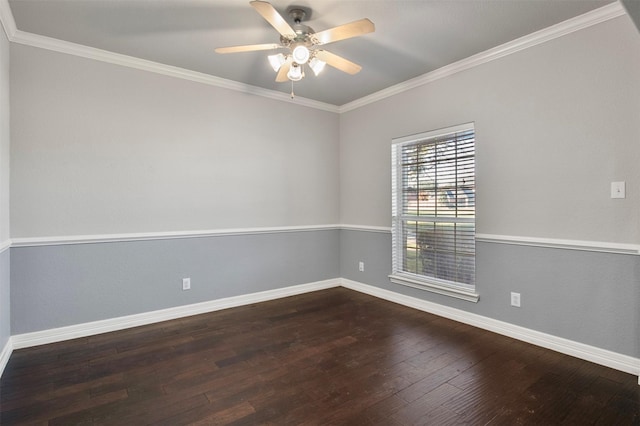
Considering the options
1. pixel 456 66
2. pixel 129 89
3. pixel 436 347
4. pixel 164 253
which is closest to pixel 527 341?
pixel 436 347

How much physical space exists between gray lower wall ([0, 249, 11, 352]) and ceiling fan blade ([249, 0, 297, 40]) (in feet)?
8.08

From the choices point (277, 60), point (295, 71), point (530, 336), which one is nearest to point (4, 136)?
point (277, 60)

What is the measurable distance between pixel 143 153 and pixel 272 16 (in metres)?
2.00

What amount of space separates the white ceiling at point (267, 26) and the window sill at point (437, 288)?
2.27 metres

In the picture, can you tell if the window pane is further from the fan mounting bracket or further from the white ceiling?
the fan mounting bracket

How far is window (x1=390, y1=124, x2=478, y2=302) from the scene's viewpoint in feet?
10.4

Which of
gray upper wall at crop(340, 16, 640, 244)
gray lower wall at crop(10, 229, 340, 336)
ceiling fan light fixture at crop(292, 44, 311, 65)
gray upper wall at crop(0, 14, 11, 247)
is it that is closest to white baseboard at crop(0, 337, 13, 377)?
gray lower wall at crop(10, 229, 340, 336)

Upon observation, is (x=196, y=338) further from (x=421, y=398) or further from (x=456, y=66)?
(x=456, y=66)

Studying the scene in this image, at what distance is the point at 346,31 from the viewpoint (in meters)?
2.01

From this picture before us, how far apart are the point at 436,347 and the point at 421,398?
762 mm

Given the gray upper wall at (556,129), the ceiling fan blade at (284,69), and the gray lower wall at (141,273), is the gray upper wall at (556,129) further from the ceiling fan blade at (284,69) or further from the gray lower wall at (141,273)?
the gray lower wall at (141,273)

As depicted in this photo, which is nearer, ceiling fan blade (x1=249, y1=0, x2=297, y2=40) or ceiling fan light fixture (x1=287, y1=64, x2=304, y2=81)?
ceiling fan blade (x1=249, y1=0, x2=297, y2=40)

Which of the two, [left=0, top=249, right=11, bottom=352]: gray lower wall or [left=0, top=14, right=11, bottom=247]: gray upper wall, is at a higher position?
[left=0, top=14, right=11, bottom=247]: gray upper wall

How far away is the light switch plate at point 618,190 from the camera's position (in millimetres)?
2240
